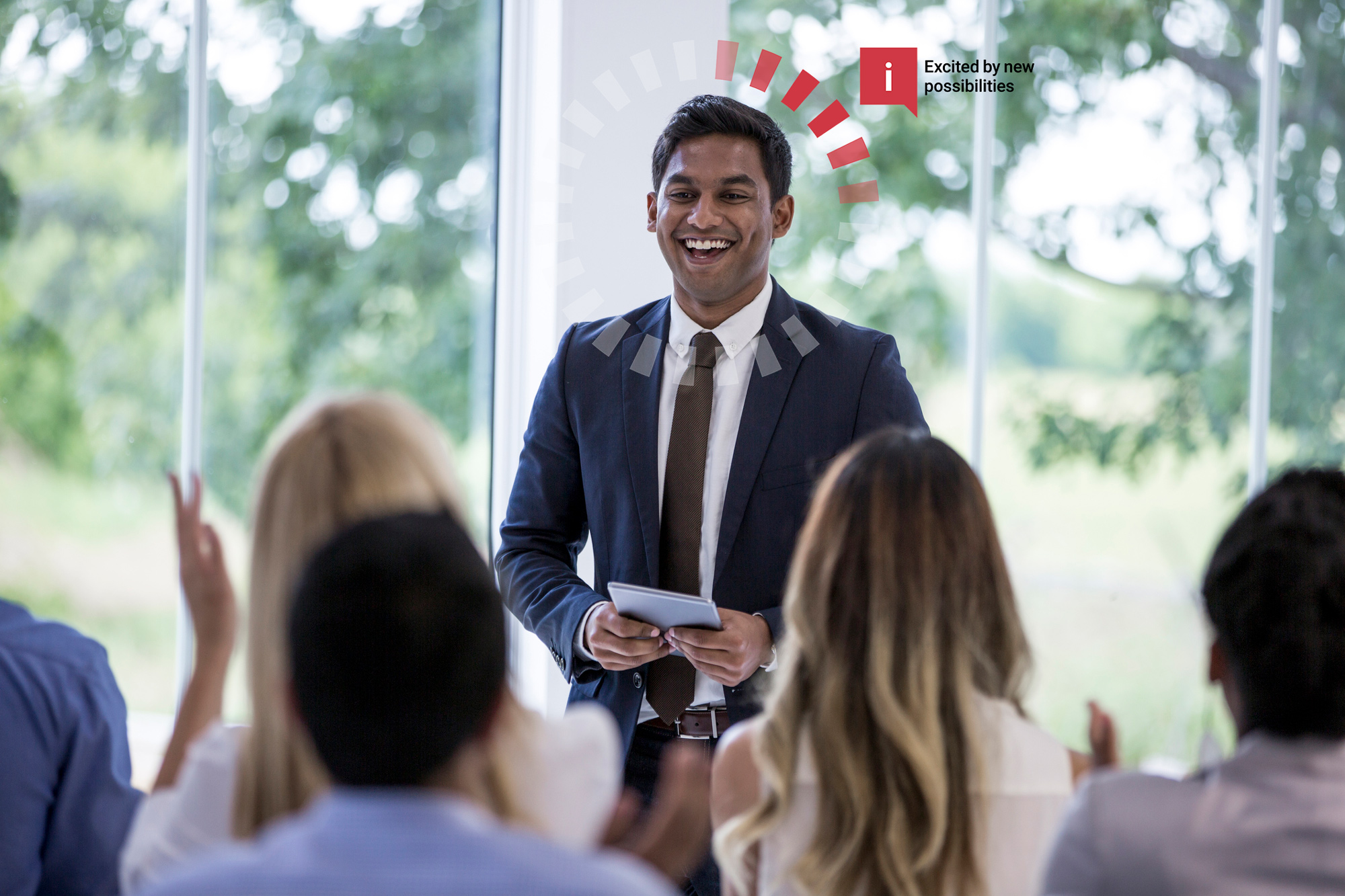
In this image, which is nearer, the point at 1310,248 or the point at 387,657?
the point at 387,657

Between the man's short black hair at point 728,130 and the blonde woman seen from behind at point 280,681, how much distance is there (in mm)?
1084

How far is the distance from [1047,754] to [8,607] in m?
1.22

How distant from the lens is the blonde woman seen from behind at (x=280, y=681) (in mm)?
1066

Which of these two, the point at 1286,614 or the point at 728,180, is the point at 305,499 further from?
the point at 728,180

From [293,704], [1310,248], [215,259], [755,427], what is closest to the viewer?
[293,704]

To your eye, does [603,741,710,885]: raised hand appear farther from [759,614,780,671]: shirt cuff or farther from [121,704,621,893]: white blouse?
[759,614,780,671]: shirt cuff

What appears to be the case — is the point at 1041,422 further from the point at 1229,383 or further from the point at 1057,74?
the point at 1057,74

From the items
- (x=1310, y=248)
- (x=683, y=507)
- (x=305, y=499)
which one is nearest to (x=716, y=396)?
(x=683, y=507)

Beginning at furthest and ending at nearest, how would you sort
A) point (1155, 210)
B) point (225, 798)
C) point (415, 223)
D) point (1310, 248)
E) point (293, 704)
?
1. point (1310, 248)
2. point (1155, 210)
3. point (415, 223)
4. point (225, 798)
5. point (293, 704)

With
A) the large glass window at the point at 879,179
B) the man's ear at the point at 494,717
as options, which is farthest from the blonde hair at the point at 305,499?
the large glass window at the point at 879,179

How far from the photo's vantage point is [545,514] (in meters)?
2.17

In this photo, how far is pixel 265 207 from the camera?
3.13 meters

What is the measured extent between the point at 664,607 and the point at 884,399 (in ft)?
1.99

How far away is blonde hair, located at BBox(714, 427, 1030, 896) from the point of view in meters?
1.21
